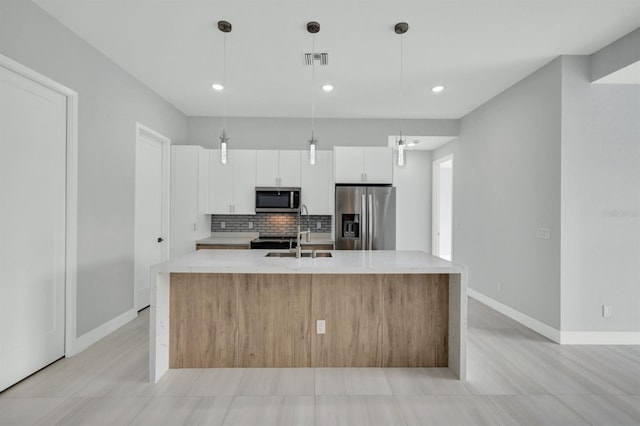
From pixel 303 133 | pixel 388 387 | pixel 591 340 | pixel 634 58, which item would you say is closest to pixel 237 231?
pixel 303 133

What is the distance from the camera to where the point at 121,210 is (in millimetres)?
3645

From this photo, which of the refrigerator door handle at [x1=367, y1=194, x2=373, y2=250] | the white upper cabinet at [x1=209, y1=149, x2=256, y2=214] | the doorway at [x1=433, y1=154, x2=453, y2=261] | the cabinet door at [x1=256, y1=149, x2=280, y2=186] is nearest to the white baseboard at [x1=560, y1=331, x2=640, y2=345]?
the refrigerator door handle at [x1=367, y1=194, x2=373, y2=250]

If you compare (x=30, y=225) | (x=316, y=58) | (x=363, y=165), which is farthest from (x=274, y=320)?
(x=363, y=165)

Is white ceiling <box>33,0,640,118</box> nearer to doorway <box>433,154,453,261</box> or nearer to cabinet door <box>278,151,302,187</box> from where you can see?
cabinet door <box>278,151,302,187</box>

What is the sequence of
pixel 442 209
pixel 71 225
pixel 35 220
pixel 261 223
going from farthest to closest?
pixel 442 209 < pixel 261 223 < pixel 71 225 < pixel 35 220

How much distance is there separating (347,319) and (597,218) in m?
2.71

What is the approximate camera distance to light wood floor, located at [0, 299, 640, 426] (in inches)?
82.0

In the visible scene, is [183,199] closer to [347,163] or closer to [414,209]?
[347,163]

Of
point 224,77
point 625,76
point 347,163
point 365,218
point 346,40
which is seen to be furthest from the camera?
point 347,163

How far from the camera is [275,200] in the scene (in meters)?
5.15

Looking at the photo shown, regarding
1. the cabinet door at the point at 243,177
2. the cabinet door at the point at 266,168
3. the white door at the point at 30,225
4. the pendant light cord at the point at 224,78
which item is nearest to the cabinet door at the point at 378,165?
the cabinet door at the point at 266,168

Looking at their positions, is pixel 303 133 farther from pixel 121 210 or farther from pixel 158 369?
pixel 158 369

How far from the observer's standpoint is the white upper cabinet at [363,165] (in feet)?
16.7

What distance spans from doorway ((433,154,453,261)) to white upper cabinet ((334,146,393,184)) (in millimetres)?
1654
